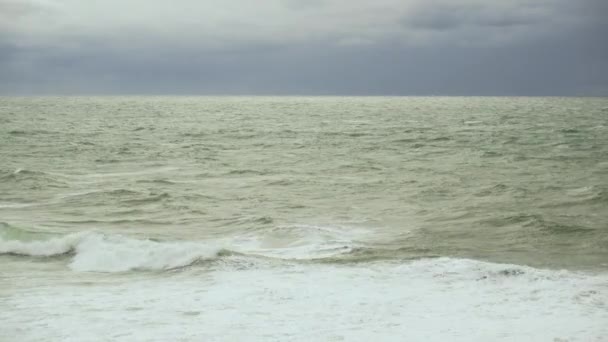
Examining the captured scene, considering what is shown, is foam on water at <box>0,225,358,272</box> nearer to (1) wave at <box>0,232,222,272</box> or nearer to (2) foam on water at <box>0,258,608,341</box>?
(1) wave at <box>0,232,222,272</box>

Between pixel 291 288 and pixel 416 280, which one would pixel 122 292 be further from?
pixel 416 280

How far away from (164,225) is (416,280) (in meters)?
7.67

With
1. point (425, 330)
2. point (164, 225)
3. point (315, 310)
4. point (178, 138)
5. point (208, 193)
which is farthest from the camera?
point (178, 138)

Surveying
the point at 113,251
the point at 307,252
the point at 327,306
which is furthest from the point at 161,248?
the point at 327,306

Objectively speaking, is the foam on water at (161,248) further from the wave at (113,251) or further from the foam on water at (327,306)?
the foam on water at (327,306)

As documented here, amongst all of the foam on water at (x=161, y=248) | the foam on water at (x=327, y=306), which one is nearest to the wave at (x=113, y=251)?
the foam on water at (x=161, y=248)

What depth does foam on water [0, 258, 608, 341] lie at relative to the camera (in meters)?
7.51

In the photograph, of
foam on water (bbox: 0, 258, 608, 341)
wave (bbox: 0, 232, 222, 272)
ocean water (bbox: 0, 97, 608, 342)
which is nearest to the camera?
foam on water (bbox: 0, 258, 608, 341)

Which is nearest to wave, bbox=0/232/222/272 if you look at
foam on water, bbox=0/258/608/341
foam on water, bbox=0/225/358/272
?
foam on water, bbox=0/225/358/272

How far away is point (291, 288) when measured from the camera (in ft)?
31.0

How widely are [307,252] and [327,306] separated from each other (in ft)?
12.3

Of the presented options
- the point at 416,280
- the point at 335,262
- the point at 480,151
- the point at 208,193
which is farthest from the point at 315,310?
the point at 480,151

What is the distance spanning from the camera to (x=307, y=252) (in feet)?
40.3

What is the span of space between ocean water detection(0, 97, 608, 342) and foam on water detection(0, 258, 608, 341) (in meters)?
0.03
